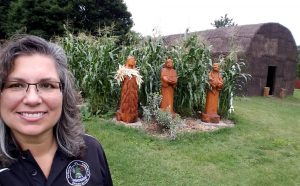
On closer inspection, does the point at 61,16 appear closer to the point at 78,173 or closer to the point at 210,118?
the point at 210,118

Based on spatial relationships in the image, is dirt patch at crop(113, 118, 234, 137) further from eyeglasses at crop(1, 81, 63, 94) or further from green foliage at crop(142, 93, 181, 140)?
eyeglasses at crop(1, 81, 63, 94)

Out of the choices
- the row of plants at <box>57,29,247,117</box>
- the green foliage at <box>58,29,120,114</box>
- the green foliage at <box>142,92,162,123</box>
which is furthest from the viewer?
the green foliage at <box>58,29,120,114</box>

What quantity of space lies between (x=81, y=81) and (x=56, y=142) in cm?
723

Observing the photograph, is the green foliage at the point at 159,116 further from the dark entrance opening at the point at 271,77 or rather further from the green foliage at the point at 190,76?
the dark entrance opening at the point at 271,77

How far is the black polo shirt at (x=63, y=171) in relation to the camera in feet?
5.37

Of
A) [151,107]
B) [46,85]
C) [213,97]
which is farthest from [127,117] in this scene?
[46,85]

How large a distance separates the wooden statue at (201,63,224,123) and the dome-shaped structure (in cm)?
683

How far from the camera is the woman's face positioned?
1.64 m

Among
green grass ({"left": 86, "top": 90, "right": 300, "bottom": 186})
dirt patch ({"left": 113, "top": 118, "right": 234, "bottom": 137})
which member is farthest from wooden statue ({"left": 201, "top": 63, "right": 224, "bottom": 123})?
green grass ({"left": 86, "top": 90, "right": 300, "bottom": 186})

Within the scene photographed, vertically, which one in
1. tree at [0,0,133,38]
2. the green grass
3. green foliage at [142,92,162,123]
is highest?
tree at [0,0,133,38]

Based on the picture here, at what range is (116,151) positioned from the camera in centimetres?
581

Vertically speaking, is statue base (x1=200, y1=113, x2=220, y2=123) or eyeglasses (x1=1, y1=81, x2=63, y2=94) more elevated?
eyeglasses (x1=1, y1=81, x2=63, y2=94)

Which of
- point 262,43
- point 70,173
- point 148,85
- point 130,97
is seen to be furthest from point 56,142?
point 262,43

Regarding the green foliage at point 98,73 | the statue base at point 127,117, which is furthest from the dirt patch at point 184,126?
the green foliage at point 98,73
